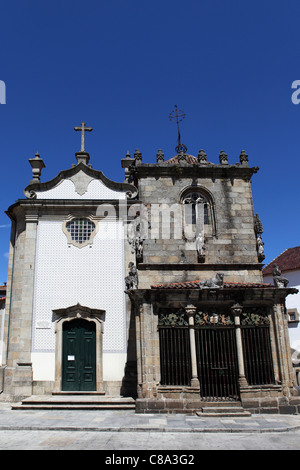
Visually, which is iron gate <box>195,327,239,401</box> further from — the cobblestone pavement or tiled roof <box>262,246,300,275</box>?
tiled roof <box>262,246,300,275</box>

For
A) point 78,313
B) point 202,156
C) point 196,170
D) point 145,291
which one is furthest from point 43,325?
point 202,156

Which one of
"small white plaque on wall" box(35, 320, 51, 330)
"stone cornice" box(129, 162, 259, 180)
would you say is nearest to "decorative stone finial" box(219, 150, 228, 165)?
"stone cornice" box(129, 162, 259, 180)

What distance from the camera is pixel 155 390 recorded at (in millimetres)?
10852

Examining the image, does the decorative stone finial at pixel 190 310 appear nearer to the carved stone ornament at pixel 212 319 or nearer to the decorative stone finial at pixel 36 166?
the carved stone ornament at pixel 212 319

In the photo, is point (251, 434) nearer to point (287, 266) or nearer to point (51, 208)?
point (51, 208)

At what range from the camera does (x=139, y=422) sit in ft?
31.1

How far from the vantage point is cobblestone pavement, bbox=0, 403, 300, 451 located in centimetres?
749

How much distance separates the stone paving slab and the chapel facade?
0.90 meters

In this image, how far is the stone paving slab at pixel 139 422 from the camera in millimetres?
8781

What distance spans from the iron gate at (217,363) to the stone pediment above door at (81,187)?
7455mm

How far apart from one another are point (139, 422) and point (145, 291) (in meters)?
3.65

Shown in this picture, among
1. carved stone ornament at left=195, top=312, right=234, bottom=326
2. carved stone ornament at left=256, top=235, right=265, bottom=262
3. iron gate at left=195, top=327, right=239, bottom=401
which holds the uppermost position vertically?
carved stone ornament at left=256, top=235, right=265, bottom=262

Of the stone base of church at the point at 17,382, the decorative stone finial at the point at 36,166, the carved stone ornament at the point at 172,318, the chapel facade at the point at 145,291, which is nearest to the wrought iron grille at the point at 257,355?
the chapel facade at the point at 145,291

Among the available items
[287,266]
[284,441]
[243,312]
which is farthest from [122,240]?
[287,266]
